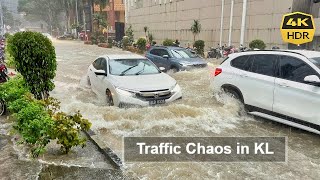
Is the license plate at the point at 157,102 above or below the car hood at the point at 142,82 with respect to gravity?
below

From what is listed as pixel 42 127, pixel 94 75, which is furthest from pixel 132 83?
pixel 42 127

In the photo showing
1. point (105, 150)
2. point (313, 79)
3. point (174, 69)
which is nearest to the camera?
point (105, 150)

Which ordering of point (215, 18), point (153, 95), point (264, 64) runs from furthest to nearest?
point (215, 18), point (153, 95), point (264, 64)

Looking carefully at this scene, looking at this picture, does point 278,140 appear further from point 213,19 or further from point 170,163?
point 213,19

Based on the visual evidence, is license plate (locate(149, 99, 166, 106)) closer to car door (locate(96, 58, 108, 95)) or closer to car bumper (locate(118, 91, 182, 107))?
car bumper (locate(118, 91, 182, 107))

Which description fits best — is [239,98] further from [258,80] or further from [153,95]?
[153,95]

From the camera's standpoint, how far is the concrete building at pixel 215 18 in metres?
22.3

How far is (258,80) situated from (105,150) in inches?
160

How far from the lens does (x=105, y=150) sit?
5.78 meters

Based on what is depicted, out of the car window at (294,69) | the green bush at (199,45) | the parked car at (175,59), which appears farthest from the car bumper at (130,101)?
the green bush at (199,45)

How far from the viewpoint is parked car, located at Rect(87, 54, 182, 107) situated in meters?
7.99

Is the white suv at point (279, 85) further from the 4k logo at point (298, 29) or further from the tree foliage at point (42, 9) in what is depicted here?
the tree foliage at point (42, 9)

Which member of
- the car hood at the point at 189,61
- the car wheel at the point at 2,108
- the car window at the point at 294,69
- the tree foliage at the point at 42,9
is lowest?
Answer: the car wheel at the point at 2,108

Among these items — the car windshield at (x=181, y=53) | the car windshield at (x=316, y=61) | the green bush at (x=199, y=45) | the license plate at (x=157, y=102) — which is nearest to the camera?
the car windshield at (x=316, y=61)
